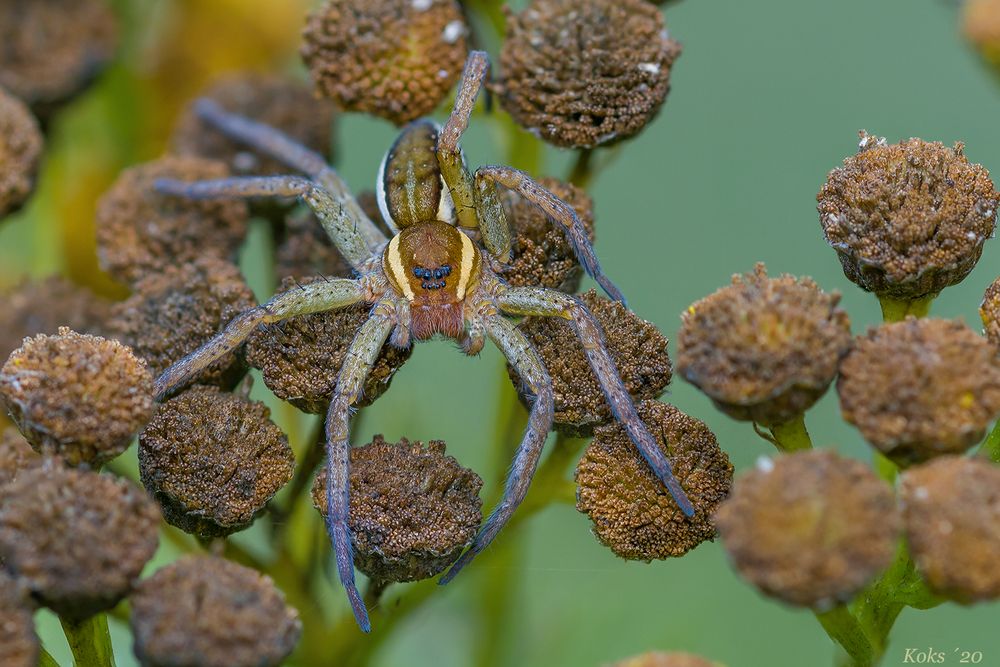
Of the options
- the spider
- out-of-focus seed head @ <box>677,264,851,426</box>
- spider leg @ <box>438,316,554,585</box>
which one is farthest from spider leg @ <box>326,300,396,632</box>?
out-of-focus seed head @ <box>677,264,851,426</box>

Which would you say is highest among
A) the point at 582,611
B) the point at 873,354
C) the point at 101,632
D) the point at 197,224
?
the point at 873,354

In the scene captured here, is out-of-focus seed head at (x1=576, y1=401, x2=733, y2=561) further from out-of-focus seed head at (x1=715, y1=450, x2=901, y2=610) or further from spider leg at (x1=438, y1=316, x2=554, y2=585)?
out-of-focus seed head at (x1=715, y1=450, x2=901, y2=610)

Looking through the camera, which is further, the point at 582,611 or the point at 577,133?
the point at 582,611

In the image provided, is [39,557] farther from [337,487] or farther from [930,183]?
[930,183]

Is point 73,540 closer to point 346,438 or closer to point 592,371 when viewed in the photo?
point 346,438

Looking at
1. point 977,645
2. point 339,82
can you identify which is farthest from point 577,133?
point 977,645
